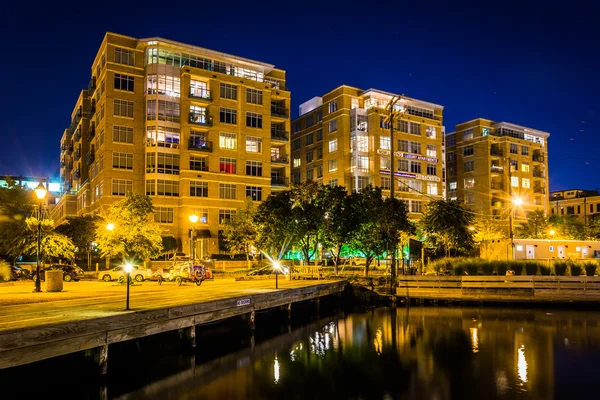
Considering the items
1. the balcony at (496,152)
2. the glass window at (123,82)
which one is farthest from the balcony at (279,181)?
the balcony at (496,152)

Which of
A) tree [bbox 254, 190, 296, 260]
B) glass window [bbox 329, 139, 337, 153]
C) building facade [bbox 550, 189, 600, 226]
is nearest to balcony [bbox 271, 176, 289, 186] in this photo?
glass window [bbox 329, 139, 337, 153]

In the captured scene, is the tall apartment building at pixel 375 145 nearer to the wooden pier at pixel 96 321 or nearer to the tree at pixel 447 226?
the tree at pixel 447 226

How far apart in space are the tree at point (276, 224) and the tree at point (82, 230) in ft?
65.4

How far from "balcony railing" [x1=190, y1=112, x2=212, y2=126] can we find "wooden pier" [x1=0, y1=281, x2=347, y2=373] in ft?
151

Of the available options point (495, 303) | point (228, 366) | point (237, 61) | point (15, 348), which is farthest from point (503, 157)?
point (15, 348)

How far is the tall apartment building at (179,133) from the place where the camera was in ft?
216

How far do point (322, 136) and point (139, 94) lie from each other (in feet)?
115

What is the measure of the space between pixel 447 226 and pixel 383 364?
27.3 meters

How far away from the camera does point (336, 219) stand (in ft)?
146

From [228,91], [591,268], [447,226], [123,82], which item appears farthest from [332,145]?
[591,268]

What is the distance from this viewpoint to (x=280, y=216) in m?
46.4

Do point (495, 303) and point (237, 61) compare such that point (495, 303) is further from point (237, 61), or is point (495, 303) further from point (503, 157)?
point (503, 157)

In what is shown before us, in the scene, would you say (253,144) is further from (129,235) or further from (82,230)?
(129,235)

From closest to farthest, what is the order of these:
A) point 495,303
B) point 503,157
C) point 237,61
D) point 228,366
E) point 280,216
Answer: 1. point 228,366
2. point 495,303
3. point 280,216
4. point 237,61
5. point 503,157
